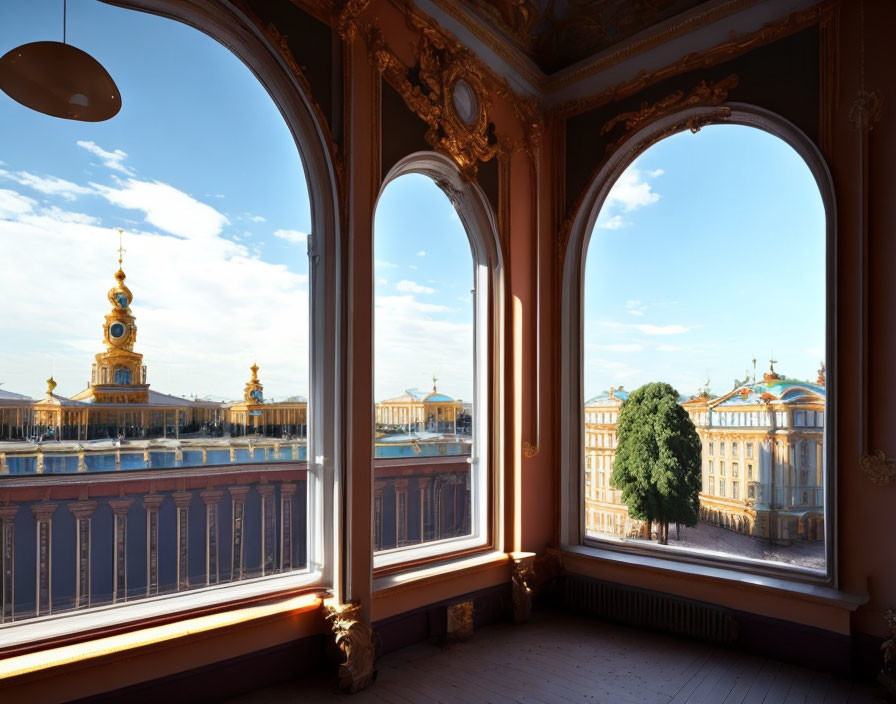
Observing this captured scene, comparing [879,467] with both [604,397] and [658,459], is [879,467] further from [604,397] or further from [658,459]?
[604,397]

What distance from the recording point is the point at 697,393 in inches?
157

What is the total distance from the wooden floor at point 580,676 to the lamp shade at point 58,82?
2.66 meters

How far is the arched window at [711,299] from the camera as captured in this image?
11.7 ft

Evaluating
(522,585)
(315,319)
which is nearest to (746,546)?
(522,585)

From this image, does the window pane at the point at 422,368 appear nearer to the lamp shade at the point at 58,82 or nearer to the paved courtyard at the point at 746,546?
the paved courtyard at the point at 746,546

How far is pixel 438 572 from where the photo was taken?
11.8ft

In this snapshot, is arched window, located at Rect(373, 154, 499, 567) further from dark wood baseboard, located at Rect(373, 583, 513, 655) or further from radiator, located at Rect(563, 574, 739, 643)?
radiator, located at Rect(563, 574, 739, 643)

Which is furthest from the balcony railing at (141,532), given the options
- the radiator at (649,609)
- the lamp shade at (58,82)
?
the radiator at (649,609)

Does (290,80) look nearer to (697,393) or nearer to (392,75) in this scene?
(392,75)

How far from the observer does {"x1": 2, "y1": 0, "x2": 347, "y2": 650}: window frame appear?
292cm

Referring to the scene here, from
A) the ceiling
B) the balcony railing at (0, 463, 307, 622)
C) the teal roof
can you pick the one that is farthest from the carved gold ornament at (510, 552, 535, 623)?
the ceiling

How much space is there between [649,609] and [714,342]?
6.02 ft

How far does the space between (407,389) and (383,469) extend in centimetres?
54

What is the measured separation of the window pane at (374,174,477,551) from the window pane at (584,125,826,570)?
104 centimetres
